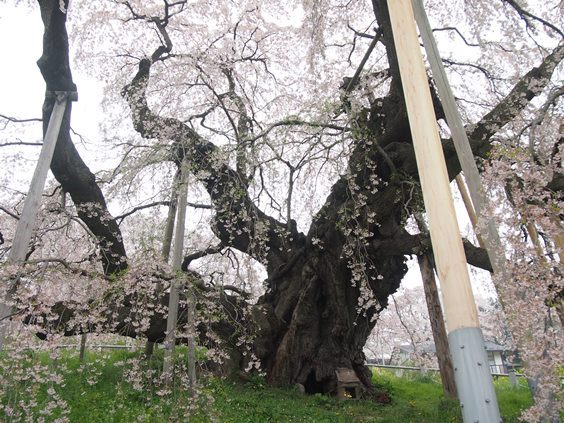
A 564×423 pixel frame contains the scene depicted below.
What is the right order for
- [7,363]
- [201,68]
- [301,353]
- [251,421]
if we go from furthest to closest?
[201,68], [301,353], [251,421], [7,363]

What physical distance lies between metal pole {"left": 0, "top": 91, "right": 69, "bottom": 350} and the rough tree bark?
3.59 feet

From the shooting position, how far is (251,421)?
590cm

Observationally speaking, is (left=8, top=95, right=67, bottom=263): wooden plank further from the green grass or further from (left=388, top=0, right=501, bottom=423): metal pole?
(left=388, top=0, right=501, bottom=423): metal pole

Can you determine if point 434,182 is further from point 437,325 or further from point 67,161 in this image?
point 67,161

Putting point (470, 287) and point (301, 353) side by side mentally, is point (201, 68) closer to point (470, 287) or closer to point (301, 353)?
point (301, 353)

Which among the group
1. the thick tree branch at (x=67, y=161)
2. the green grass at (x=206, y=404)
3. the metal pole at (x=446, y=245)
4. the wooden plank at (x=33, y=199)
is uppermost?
the thick tree branch at (x=67, y=161)

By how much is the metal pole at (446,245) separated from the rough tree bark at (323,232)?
11.0 feet

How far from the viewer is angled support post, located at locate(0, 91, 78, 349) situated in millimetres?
4055

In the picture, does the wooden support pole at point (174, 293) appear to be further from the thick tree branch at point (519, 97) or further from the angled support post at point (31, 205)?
the thick tree branch at point (519, 97)

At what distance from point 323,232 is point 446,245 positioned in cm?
510

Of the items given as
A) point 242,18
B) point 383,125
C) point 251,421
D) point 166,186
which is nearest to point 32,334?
point 251,421

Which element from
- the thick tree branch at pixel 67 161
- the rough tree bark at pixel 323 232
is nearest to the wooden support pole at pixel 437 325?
the rough tree bark at pixel 323 232

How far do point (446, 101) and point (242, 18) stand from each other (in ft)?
21.5

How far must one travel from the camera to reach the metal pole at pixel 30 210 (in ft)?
13.3
